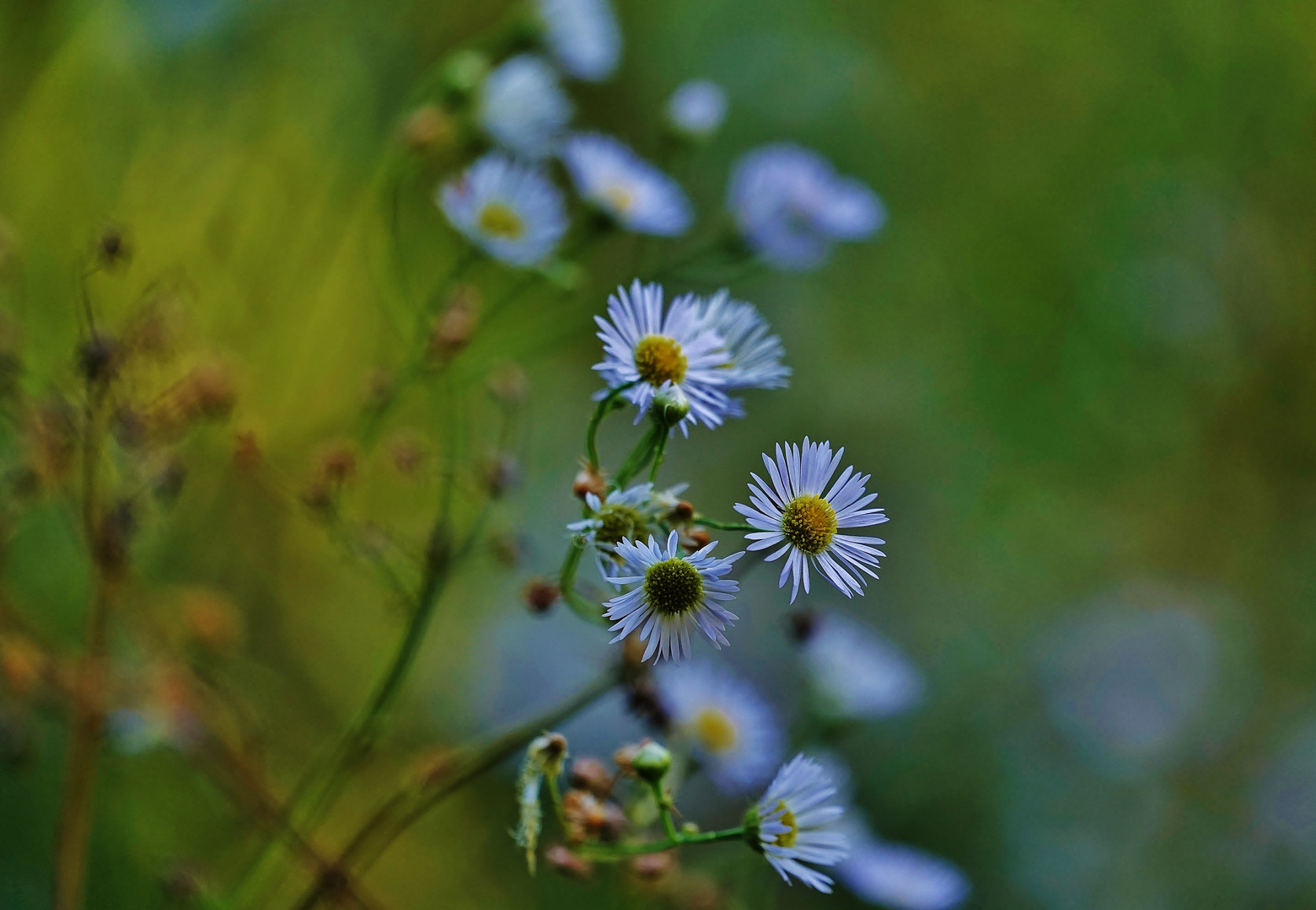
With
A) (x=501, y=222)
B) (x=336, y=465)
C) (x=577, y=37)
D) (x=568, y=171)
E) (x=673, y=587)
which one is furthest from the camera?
(x=577, y=37)

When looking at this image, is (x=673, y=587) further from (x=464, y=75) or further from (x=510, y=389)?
(x=464, y=75)

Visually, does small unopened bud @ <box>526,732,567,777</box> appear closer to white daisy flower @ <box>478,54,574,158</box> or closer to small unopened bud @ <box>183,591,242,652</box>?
small unopened bud @ <box>183,591,242,652</box>

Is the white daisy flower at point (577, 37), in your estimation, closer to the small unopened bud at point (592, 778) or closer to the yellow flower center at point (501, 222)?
the yellow flower center at point (501, 222)

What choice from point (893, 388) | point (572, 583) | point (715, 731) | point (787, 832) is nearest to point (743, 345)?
point (572, 583)

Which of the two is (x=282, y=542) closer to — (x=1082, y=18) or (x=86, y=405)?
(x=86, y=405)

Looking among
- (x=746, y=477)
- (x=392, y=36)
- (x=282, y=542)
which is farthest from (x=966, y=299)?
(x=282, y=542)

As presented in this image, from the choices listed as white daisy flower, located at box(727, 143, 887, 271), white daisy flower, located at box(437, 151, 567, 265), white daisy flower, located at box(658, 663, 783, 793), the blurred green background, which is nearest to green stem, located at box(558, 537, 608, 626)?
white daisy flower, located at box(658, 663, 783, 793)

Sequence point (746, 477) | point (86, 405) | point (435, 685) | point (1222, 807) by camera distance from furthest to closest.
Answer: point (746, 477) < point (1222, 807) < point (435, 685) < point (86, 405)
